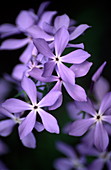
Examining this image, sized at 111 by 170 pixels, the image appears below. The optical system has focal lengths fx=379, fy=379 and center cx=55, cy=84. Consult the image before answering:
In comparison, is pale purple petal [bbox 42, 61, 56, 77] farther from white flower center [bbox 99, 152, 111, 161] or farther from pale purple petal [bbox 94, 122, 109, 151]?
white flower center [bbox 99, 152, 111, 161]

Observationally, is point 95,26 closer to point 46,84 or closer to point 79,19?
point 79,19

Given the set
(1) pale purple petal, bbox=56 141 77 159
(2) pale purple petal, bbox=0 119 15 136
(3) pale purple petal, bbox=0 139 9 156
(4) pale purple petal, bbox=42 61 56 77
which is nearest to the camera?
(4) pale purple petal, bbox=42 61 56 77

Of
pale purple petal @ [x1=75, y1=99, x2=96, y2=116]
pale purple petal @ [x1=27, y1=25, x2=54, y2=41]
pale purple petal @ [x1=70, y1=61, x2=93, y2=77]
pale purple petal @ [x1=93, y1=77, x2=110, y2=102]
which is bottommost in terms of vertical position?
pale purple petal @ [x1=75, y1=99, x2=96, y2=116]

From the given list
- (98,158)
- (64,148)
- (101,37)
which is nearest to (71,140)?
(64,148)

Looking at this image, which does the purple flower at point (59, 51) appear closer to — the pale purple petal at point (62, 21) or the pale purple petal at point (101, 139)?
the pale purple petal at point (62, 21)

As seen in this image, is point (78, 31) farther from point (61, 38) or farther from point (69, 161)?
point (69, 161)

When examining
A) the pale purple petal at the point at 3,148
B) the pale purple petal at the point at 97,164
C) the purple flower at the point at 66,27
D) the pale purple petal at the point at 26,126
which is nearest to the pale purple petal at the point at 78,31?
the purple flower at the point at 66,27

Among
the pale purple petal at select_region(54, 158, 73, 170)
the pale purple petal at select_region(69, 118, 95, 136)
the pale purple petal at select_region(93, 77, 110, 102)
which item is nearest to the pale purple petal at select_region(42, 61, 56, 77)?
the pale purple petal at select_region(69, 118, 95, 136)

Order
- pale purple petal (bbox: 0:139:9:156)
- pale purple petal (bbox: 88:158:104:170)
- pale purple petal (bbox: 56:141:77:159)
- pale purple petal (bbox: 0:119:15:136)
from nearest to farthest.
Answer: pale purple petal (bbox: 0:119:15:136), pale purple petal (bbox: 88:158:104:170), pale purple petal (bbox: 56:141:77:159), pale purple petal (bbox: 0:139:9:156)
